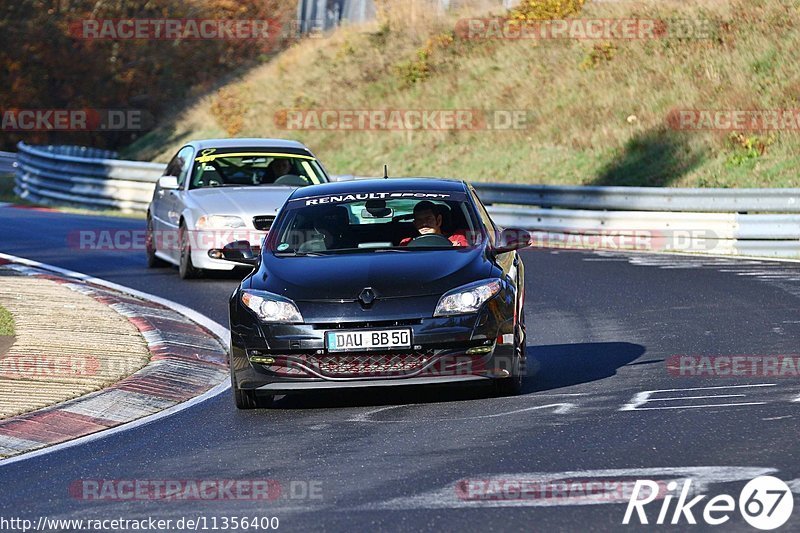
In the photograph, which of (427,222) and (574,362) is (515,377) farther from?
(574,362)

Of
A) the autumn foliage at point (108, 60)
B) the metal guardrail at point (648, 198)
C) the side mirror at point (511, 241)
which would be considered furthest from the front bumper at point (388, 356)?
the autumn foliage at point (108, 60)

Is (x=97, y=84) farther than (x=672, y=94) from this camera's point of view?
Yes

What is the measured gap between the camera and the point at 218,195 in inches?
691

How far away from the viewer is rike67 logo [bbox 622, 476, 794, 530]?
627cm

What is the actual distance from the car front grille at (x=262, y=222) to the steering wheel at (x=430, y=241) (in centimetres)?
602

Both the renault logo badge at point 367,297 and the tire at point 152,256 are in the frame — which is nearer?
the renault logo badge at point 367,297

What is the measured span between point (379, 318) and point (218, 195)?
848 centimetres

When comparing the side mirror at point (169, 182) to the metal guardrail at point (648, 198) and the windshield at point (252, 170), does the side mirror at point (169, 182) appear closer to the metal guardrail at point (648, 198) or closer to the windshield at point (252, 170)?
the windshield at point (252, 170)

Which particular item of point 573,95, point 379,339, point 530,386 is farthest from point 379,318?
point 573,95

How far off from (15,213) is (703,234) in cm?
1330

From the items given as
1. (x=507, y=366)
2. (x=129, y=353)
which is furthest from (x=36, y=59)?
(x=507, y=366)

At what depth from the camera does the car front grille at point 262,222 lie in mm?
16594

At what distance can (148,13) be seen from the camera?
2157 inches

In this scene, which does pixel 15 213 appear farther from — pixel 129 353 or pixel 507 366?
pixel 507 366
